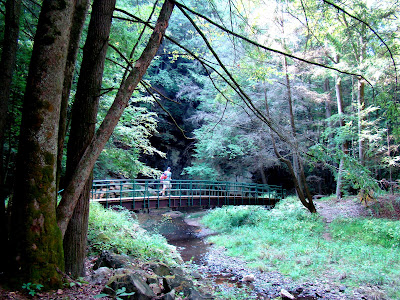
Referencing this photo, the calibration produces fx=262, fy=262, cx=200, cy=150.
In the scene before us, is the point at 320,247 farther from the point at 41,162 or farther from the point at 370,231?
the point at 41,162

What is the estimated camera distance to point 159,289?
3.80m

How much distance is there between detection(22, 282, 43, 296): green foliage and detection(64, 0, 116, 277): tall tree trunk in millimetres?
1048

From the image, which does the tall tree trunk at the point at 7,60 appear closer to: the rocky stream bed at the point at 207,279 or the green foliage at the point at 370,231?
the rocky stream bed at the point at 207,279

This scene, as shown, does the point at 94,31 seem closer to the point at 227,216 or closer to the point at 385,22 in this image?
the point at 385,22

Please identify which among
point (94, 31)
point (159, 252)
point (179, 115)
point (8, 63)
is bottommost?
point (159, 252)

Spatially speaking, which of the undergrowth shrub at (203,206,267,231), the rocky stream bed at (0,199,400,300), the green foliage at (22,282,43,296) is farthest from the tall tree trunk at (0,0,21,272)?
the undergrowth shrub at (203,206,267,231)

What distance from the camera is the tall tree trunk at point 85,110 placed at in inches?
130

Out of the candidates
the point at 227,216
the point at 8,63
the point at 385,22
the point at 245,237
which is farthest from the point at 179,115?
the point at 8,63

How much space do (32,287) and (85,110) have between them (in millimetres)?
1999

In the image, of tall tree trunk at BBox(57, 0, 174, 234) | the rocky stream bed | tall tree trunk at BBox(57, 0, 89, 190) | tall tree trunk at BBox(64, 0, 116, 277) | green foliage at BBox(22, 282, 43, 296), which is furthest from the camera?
the rocky stream bed

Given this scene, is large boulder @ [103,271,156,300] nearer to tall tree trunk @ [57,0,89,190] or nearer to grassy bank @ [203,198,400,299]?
tall tree trunk @ [57,0,89,190]

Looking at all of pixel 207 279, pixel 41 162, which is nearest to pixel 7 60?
pixel 41 162

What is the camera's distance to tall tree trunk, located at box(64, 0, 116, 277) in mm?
3311

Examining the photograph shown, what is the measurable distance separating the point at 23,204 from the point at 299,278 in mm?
7158
